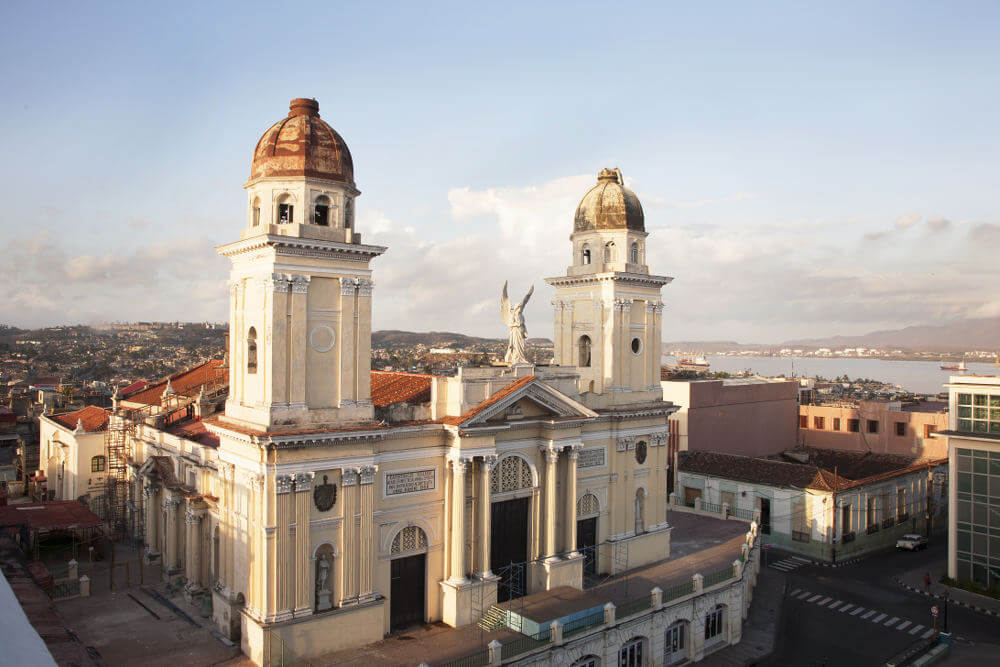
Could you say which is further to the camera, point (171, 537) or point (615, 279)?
point (615, 279)

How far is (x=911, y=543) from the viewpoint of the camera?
38188 millimetres

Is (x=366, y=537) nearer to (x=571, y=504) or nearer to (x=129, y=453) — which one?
(x=571, y=504)

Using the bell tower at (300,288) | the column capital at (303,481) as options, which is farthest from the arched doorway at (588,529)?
the column capital at (303,481)

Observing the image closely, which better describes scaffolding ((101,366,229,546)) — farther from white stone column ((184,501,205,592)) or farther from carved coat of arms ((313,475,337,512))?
carved coat of arms ((313,475,337,512))

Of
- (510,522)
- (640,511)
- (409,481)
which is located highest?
(409,481)

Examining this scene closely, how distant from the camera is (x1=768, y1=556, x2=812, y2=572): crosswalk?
34531mm

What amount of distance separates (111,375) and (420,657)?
94.1m

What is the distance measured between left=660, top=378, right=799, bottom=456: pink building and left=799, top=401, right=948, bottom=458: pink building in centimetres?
148

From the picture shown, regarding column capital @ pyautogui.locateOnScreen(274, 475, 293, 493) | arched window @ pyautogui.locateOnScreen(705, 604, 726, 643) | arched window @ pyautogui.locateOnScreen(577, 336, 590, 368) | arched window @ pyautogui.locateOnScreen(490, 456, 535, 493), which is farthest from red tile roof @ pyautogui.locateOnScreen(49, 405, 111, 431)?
arched window @ pyautogui.locateOnScreen(705, 604, 726, 643)

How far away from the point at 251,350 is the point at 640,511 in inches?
684

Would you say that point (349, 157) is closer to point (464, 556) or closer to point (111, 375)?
point (464, 556)

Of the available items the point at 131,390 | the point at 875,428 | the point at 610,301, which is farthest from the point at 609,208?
the point at 131,390

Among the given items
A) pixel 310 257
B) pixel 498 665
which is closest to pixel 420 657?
pixel 498 665

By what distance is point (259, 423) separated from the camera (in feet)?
64.2
